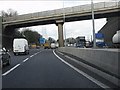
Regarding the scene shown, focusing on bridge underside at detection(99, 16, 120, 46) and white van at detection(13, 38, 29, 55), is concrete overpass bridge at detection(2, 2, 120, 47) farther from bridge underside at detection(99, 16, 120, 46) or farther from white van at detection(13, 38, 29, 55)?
white van at detection(13, 38, 29, 55)

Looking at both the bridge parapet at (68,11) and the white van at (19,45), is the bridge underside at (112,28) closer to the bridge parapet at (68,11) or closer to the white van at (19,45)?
the bridge parapet at (68,11)

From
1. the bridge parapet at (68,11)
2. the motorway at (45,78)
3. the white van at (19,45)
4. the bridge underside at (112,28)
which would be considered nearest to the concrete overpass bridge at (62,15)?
the bridge parapet at (68,11)

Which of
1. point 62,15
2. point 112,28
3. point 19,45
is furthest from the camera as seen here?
point 112,28

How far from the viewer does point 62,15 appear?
62.3 m

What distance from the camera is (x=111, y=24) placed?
291ft

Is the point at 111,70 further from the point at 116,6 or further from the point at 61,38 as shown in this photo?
the point at 61,38

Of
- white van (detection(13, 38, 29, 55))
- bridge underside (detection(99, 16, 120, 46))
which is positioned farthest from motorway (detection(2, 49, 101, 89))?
bridge underside (detection(99, 16, 120, 46))

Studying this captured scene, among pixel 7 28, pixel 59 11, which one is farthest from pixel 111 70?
pixel 7 28

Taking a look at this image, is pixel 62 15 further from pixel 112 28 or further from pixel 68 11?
pixel 112 28

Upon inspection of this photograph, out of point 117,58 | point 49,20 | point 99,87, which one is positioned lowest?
point 99,87

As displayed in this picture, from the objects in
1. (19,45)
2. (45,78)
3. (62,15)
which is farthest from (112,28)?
(45,78)

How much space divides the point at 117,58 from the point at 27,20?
5678 cm

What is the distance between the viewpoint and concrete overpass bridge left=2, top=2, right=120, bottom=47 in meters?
56.8

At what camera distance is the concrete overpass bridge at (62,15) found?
56.8 metres
